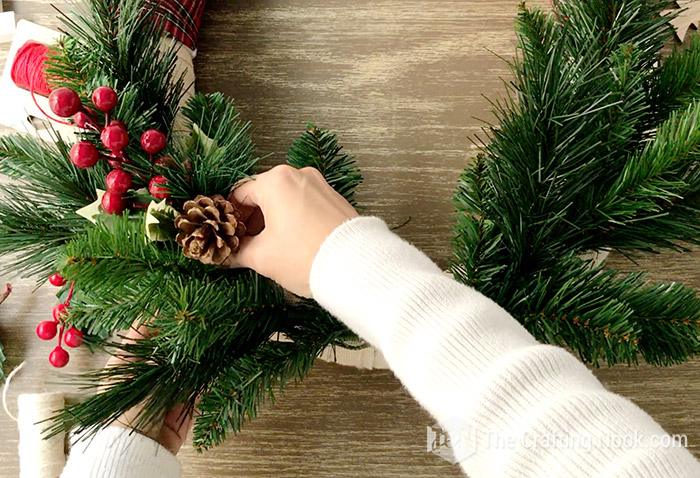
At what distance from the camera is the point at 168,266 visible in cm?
49

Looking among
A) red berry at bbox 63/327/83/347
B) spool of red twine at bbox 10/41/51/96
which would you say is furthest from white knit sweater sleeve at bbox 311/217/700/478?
spool of red twine at bbox 10/41/51/96

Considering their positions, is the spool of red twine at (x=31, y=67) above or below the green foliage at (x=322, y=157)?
below

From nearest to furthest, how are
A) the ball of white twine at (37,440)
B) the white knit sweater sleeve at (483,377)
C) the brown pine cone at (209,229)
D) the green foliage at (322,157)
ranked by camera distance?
the white knit sweater sleeve at (483,377)
the brown pine cone at (209,229)
the green foliage at (322,157)
the ball of white twine at (37,440)

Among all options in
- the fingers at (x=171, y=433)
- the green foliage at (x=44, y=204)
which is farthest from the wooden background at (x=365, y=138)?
the green foliage at (x=44, y=204)

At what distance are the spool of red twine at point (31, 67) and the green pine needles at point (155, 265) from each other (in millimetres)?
174

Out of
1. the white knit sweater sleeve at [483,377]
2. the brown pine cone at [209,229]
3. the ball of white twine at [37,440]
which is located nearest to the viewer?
the white knit sweater sleeve at [483,377]

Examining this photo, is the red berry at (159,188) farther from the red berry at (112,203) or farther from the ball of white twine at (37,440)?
the ball of white twine at (37,440)

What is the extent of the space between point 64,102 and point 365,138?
396 mm

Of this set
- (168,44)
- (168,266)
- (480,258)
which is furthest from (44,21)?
(480,258)

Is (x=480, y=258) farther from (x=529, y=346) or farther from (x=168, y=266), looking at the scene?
(x=168, y=266)

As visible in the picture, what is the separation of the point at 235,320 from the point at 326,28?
517 mm

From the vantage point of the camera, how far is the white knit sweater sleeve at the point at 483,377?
0.37 m

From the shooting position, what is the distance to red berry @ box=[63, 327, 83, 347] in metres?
0.70

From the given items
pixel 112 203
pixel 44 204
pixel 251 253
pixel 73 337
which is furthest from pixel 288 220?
pixel 73 337
